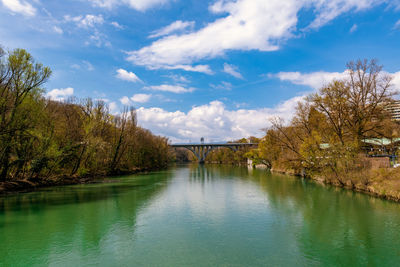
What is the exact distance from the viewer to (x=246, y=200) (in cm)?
2053

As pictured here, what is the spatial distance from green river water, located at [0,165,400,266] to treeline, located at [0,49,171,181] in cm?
594

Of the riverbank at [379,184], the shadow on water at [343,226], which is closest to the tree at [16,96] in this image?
the shadow on water at [343,226]

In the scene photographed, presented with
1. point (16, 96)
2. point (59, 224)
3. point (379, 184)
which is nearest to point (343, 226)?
point (379, 184)

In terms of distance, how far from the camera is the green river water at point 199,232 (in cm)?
898

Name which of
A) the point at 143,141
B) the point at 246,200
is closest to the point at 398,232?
the point at 246,200

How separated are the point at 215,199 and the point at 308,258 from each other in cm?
1253

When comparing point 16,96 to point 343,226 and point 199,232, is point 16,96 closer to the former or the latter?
point 199,232

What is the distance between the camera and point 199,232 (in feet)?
39.4

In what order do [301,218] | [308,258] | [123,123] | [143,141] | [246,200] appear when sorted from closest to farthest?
[308,258] < [301,218] < [246,200] < [123,123] < [143,141]

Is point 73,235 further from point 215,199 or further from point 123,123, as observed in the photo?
point 123,123

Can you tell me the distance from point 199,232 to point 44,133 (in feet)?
68.5

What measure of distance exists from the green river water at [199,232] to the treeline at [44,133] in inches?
234

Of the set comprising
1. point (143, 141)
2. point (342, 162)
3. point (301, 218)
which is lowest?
point (301, 218)

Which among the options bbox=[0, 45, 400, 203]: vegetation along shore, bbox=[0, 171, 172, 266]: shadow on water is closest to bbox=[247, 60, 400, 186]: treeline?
bbox=[0, 45, 400, 203]: vegetation along shore
